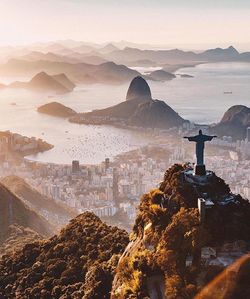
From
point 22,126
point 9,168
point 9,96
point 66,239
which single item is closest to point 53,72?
point 9,96

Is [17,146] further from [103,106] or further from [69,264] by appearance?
[103,106]

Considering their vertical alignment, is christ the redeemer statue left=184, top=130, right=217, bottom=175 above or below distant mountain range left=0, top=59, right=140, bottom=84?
below

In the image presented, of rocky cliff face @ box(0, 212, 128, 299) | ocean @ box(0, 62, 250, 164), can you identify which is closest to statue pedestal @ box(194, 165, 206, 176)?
rocky cliff face @ box(0, 212, 128, 299)

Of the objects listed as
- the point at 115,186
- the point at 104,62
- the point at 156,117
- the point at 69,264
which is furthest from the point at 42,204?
the point at 104,62

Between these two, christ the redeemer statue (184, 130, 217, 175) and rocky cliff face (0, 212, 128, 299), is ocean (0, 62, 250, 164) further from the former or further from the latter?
christ the redeemer statue (184, 130, 217, 175)

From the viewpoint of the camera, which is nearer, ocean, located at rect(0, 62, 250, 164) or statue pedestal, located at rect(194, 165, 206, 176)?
statue pedestal, located at rect(194, 165, 206, 176)

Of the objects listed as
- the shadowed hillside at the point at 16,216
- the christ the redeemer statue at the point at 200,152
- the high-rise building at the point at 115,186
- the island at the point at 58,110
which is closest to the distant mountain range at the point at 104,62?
the island at the point at 58,110
